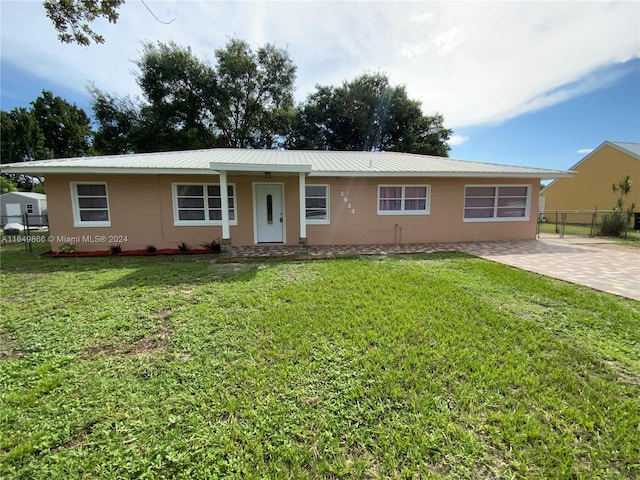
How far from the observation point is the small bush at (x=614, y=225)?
12719 millimetres

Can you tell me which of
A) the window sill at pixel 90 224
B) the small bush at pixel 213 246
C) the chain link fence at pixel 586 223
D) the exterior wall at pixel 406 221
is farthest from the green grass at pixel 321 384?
the chain link fence at pixel 586 223

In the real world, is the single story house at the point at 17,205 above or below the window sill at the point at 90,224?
above

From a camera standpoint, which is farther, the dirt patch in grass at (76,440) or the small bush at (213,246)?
the small bush at (213,246)

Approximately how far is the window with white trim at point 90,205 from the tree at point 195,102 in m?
15.5

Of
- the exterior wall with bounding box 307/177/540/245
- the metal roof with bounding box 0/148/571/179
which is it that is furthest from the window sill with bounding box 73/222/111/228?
the exterior wall with bounding box 307/177/540/245

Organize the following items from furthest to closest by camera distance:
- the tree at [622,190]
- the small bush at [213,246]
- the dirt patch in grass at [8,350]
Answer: the tree at [622,190] < the small bush at [213,246] < the dirt patch in grass at [8,350]

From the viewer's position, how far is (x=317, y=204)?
1015cm

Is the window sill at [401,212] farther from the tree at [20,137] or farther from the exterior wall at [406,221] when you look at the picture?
the tree at [20,137]

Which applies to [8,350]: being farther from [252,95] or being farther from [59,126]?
[59,126]

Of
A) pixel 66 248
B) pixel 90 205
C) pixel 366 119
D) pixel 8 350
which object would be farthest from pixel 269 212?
pixel 366 119

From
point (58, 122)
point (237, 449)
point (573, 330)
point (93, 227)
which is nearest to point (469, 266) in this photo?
point (573, 330)

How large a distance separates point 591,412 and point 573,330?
177 cm

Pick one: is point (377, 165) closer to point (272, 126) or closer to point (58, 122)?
point (272, 126)

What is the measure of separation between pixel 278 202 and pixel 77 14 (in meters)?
6.31
